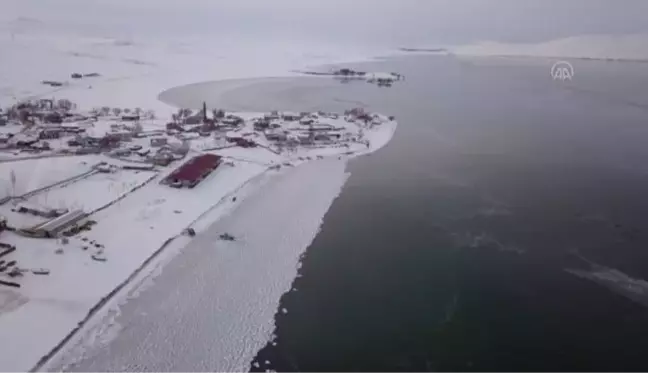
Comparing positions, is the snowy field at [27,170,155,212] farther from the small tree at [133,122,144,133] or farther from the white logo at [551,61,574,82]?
the white logo at [551,61,574,82]

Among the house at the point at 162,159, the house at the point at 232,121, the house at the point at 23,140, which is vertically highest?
the house at the point at 232,121

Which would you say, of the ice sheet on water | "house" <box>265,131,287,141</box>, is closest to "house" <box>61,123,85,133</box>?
"house" <box>265,131,287,141</box>

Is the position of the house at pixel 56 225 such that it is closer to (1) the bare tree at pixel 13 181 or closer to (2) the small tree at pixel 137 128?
(1) the bare tree at pixel 13 181

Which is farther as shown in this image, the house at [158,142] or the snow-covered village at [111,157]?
the house at [158,142]

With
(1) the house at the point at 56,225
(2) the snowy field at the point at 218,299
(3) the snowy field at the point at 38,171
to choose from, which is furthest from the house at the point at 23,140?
(2) the snowy field at the point at 218,299

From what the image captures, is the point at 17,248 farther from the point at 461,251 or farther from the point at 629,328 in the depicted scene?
the point at 629,328

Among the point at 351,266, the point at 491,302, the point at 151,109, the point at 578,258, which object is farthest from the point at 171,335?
the point at 151,109
